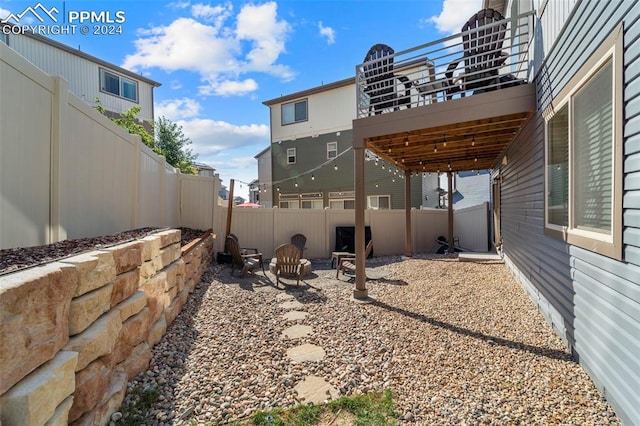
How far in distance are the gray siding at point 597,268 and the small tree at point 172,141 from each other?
46.7 feet

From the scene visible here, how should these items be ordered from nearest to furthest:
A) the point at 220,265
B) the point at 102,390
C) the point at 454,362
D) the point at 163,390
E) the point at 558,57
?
the point at 102,390 < the point at 163,390 < the point at 454,362 < the point at 558,57 < the point at 220,265

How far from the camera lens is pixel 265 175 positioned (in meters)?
18.8

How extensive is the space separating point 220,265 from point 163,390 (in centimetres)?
568

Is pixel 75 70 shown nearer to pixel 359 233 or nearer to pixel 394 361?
pixel 359 233

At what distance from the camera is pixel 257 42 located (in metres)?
9.21

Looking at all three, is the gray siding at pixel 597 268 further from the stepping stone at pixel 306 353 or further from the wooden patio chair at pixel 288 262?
the wooden patio chair at pixel 288 262

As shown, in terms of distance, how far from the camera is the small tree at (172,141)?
15.0 m

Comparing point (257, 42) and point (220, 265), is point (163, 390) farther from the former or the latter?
point (257, 42)

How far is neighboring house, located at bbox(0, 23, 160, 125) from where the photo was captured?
11.2m

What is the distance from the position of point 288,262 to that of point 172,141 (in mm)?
12171

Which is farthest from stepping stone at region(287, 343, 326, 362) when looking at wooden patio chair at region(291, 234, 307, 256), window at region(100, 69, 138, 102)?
window at region(100, 69, 138, 102)

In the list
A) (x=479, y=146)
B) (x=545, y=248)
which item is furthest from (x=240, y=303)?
(x=479, y=146)

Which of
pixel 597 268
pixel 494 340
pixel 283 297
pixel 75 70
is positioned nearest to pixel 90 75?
pixel 75 70

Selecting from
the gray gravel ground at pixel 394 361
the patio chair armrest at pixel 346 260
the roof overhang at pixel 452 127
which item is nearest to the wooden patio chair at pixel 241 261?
the gray gravel ground at pixel 394 361
